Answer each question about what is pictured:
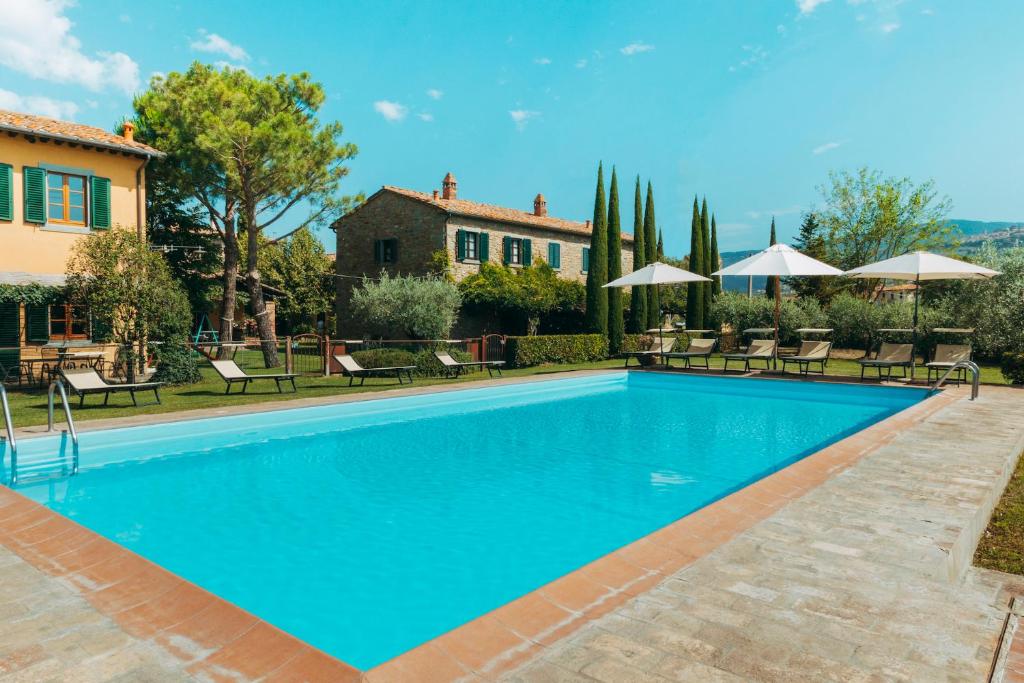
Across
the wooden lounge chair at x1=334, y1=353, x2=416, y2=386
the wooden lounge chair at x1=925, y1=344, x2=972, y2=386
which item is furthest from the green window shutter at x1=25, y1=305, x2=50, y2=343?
the wooden lounge chair at x1=925, y1=344, x2=972, y2=386

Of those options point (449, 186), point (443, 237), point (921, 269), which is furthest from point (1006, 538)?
point (449, 186)

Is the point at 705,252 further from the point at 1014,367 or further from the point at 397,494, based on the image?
the point at 397,494

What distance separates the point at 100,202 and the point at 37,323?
3545 millimetres

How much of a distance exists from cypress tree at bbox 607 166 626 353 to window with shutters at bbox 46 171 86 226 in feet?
58.0

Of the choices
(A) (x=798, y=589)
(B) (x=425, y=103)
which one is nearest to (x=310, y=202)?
(B) (x=425, y=103)

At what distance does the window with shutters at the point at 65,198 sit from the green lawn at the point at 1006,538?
19.4 metres

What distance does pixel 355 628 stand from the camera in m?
3.57

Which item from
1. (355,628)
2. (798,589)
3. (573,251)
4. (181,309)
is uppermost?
(573,251)

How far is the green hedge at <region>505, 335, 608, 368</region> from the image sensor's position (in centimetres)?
1950

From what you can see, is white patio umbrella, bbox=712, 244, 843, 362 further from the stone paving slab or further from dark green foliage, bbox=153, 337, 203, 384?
dark green foliage, bbox=153, 337, 203, 384

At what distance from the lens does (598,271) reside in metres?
24.3

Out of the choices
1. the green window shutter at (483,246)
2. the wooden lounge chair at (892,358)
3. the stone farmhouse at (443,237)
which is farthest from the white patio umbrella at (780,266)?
the stone farmhouse at (443,237)

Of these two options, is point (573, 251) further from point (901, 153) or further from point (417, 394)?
point (417, 394)

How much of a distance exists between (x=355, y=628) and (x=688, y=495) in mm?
3797
